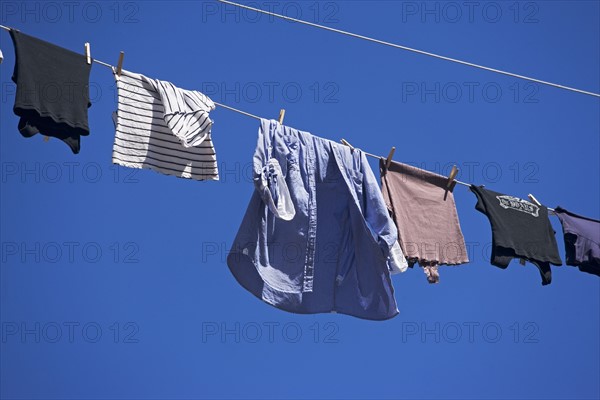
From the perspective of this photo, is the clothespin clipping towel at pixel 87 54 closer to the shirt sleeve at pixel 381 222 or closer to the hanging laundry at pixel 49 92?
the hanging laundry at pixel 49 92

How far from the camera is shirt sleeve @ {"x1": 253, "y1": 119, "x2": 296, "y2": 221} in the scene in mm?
5398

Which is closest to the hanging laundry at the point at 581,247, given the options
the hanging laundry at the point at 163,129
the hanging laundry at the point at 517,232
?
the hanging laundry at the point at 517,232

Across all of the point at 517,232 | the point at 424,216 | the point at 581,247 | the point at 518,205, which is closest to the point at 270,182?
the point at 424,216

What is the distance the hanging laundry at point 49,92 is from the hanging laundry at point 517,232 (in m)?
2.62

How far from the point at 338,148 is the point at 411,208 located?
2.07ft

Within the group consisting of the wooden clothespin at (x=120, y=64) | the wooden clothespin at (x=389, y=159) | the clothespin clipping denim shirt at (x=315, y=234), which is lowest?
the clothespin clipping denim shirt at (x=315, y=234)

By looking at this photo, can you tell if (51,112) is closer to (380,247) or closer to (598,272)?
(380,247)

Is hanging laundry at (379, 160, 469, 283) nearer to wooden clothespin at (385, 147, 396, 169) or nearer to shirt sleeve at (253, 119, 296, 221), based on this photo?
wooden clothespin at (385, 147, 396, 169)

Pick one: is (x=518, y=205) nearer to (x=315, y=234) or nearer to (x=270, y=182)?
(x=315, y=234)

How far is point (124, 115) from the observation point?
5.46 metres

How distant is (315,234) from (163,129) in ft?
3.32

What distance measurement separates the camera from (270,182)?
5465 millimetres

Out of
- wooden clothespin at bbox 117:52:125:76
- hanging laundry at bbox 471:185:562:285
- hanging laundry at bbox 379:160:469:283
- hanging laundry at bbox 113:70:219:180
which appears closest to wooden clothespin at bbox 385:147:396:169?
hanging laundry at bbox 379:160:469:283

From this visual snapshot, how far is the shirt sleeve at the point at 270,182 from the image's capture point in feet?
17.7
